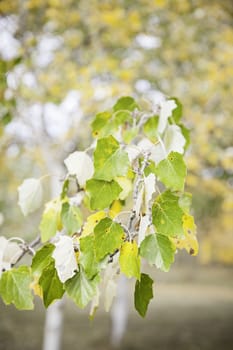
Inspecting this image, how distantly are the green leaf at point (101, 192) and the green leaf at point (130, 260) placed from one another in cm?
11

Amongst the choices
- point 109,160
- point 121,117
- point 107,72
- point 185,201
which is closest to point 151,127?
point 121,117

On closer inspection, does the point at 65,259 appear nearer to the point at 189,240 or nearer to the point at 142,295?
the point at 142,295

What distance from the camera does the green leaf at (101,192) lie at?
0.91 m

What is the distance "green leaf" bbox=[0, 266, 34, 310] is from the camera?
0.93 metres

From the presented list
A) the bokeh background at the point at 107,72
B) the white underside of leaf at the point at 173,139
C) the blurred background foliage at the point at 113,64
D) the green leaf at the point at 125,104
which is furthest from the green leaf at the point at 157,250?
the blurred background foliage at the point at 113,64

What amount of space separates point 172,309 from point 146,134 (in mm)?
11952

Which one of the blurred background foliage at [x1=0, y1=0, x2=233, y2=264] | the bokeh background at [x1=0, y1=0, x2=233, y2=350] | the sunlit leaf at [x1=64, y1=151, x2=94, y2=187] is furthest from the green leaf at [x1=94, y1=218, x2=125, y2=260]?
the blurred background foliage at [x1=0, y1=0, x2=233, y2=264]

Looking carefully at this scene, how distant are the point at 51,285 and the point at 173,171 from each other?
0.39 m

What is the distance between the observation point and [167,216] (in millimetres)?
841

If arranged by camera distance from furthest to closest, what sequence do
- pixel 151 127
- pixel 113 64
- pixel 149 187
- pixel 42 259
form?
pixel 113 64
pixel 151 127
pixel 42 259
pixel 149 187

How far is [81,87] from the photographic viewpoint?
4047 millimetres

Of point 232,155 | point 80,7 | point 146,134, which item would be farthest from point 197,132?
point 146,134

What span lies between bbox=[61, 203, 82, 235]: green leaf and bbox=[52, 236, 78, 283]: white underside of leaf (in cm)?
21

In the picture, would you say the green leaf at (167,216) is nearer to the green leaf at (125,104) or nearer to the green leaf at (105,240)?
the green leaf at (105,240)
